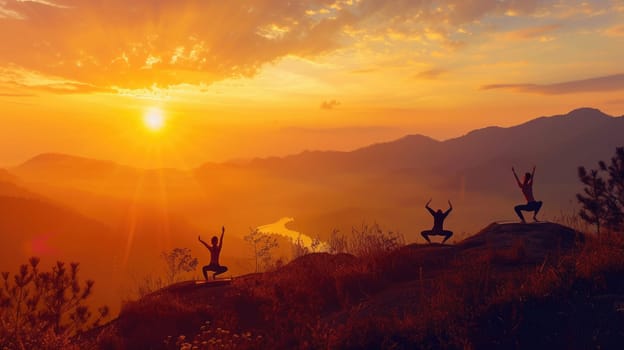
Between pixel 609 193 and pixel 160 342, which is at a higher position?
pixel 609 193

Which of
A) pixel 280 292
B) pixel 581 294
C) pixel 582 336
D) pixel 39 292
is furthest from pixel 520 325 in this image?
pixel 39 292

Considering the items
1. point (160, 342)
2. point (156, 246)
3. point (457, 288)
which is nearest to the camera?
point (457, 288)

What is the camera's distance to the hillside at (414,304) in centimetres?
597

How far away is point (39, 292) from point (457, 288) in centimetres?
800

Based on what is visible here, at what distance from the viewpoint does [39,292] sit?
1037 centimetres

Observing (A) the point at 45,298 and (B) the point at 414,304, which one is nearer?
(B) the point at 414,304

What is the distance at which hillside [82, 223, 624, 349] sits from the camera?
19.6 ft

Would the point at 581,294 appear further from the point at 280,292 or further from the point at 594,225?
the point at 594,225

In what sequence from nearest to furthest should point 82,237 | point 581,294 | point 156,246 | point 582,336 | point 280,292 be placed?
point 582,336 < point 581,294 < point 280,292 < point 82,237 < point 156,246

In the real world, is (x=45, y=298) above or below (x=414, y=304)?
above

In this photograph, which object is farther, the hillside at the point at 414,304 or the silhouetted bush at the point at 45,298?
the silhouetted bush at the point at 45,298

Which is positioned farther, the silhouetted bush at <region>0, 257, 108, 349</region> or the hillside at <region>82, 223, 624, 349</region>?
the silhouetted bush at <region>0, 257, 108, 349</region>

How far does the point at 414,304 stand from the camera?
7914 mm

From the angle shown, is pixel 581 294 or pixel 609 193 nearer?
pixel 581 294
